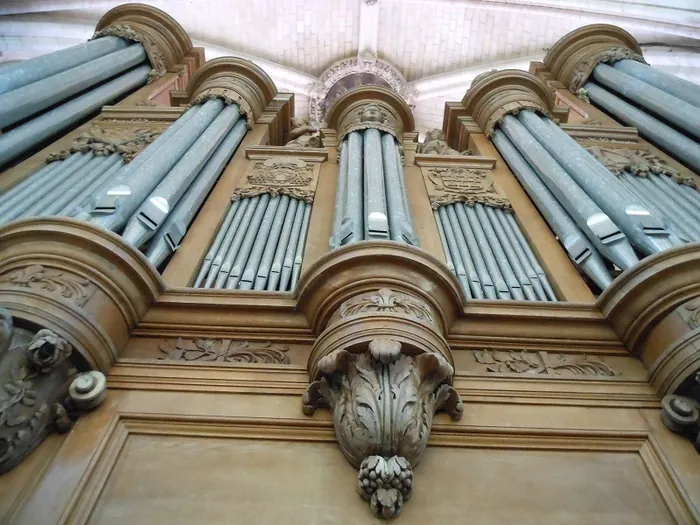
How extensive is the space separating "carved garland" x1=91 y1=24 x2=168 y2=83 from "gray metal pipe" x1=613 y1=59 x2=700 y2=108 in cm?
687

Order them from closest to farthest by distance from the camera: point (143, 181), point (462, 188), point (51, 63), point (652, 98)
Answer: point (143, 181)
point (462, 188)
point (51, 63)
point (652, 98)

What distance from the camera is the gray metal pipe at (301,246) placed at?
15.3 feet

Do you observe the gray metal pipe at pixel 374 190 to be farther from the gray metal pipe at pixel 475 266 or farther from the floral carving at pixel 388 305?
the floral carving at pixel 388 305

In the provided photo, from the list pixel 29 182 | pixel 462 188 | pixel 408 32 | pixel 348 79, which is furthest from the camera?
pixel 408 32

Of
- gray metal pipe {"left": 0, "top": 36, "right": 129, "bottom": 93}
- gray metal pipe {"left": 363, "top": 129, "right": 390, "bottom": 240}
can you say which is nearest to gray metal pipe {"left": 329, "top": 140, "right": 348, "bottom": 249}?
gray metal pipe {"left": 363, "top": 129, "right": 390, "bottom": 240}

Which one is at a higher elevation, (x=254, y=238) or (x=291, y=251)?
(x=254, y=238)

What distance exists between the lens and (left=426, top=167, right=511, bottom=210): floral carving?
6188 mm

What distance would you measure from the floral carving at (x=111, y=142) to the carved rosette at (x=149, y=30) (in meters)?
2.71

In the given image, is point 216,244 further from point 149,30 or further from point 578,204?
point 149,30

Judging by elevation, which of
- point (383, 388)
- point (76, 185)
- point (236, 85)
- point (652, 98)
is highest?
point (236, 85)

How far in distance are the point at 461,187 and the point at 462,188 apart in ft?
0.08

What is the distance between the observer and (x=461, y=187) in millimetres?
6469

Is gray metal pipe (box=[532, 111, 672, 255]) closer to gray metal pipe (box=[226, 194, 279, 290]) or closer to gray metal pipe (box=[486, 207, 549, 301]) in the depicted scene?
gray metal pipe (box=[486, 207, 549, 301])

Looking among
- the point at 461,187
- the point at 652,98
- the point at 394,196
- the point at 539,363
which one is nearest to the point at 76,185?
the point at 394,196
